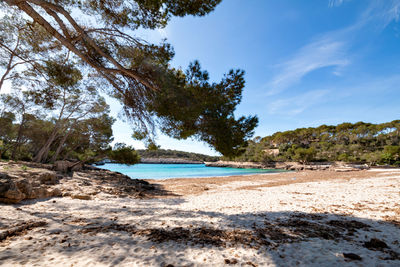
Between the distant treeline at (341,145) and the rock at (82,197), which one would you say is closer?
the rock at (82,197)

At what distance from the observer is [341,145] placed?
5784 centimetres

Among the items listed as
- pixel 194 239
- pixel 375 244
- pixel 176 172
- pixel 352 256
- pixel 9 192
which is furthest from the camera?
pixel 176 172

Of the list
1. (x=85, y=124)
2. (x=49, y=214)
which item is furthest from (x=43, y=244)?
(x=85, y=124)

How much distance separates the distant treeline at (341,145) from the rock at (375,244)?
53.3 meters

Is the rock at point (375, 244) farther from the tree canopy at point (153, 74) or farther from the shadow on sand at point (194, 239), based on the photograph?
the tree canopy at point (153, 74)

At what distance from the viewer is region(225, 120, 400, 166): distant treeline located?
4498cm

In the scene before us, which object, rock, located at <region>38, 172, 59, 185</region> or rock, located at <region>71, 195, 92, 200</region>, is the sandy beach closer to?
rock, located at <region>71, 195, 92, 200</region>

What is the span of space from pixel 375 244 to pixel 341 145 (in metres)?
70.7

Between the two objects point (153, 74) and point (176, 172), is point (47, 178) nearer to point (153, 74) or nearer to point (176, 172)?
point (153, 74)

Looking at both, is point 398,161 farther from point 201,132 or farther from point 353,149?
point 201,132

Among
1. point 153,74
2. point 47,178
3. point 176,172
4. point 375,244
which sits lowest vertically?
point 176,172

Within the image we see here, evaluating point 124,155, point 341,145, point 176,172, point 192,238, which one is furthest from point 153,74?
point 341,145

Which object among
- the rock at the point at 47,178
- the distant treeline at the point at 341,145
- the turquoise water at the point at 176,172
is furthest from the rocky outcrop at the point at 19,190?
the distant treeline at the point at 341,145

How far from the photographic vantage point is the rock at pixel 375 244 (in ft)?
10.6
